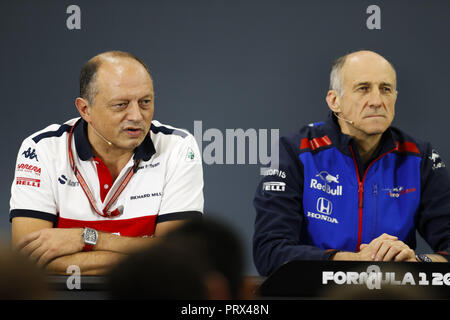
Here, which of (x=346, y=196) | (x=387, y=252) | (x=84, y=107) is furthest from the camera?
(x=84, y=107)

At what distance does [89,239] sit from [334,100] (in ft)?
3.70

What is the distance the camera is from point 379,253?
1.81 meters

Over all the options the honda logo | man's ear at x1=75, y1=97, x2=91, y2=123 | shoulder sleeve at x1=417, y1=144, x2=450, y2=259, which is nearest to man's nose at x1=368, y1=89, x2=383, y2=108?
shoulder sleeve at x1=417, y1=144, x2=450, y2=259

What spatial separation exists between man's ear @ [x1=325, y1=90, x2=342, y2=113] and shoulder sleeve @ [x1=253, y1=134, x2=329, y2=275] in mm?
266

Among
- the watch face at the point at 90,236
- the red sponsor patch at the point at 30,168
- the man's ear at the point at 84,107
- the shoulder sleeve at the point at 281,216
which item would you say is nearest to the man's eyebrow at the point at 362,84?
the shoulder sleeve at the point at 281,216

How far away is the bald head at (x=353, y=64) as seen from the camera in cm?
230

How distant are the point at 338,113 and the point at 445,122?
592mm

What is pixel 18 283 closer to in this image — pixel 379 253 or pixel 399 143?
pixel 379 253

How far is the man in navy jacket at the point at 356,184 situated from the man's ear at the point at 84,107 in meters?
0.72

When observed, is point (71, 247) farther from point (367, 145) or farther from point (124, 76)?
point (367, 145)

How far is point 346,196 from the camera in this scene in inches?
84.7

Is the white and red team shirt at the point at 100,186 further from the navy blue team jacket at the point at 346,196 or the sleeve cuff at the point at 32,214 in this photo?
the navy blue team jacket at the point at 346,196

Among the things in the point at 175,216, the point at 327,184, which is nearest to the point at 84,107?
the point at 175,216

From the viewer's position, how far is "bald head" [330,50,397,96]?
2.30 m
